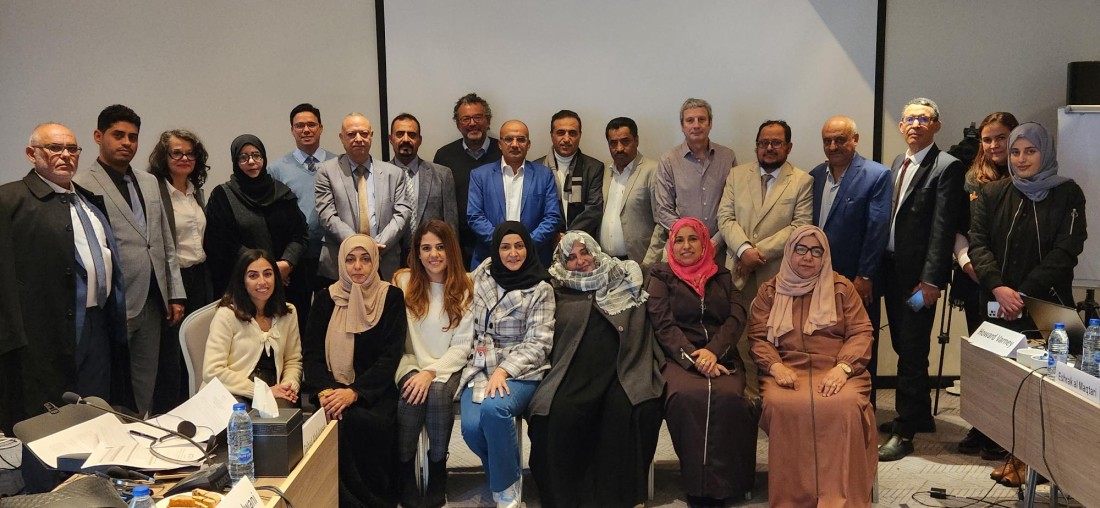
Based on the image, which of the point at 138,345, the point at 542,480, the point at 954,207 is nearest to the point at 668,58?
the point at 954,207

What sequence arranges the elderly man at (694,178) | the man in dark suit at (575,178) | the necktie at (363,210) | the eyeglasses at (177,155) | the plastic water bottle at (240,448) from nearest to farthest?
the plastic water bottle at (240,448) < the eyeglasses at (177,155) < the necktie at (363,210) < the elderly man at (694,178) < the man in dark suit at (575,178)

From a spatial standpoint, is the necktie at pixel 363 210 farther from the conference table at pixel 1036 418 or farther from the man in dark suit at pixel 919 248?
the conference table at pixel 1036 418

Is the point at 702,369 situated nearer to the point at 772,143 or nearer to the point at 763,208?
the point at 763,208

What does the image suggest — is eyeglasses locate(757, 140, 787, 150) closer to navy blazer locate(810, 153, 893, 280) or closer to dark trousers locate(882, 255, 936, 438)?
navy blazer locate(810, 153, 893, 280)

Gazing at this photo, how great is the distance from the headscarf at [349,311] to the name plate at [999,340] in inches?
95.3

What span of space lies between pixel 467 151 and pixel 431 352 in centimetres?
153

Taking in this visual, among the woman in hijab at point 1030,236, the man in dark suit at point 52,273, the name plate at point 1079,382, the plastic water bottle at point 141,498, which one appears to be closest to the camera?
the plastic water bottle at point 141,498

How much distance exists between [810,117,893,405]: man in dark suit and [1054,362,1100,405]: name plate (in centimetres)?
143

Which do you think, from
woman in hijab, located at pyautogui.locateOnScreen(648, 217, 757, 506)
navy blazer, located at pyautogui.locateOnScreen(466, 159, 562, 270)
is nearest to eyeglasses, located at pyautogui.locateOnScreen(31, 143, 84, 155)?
navy blazer, located at pyautogui.locateOnScreen(466, 159, 562, 270)

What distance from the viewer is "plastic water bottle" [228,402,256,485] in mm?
2201

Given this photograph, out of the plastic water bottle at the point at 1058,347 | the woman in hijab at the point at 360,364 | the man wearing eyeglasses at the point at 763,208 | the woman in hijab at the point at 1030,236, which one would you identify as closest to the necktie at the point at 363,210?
the woman in hijab at the point at 360,364

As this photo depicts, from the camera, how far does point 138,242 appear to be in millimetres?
3756

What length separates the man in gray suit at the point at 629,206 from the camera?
15.2 ft

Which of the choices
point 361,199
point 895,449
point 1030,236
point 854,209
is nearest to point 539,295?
point 361,199
